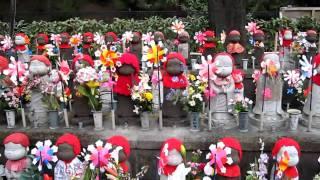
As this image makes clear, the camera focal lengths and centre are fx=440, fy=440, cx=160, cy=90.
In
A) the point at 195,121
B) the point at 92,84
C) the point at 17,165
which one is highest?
the point at 92,84

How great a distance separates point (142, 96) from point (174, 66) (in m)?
0.52

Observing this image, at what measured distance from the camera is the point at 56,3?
1516 centimetres

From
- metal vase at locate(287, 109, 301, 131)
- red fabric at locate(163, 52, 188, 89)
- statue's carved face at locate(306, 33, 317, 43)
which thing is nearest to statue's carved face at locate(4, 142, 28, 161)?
red fabric at locate(163, 52, 188, 89)

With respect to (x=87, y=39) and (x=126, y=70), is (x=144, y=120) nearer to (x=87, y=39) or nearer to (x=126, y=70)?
(x=126, y=70)

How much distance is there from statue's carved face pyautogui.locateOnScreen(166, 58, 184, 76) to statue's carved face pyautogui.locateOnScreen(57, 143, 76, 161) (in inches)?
61.1

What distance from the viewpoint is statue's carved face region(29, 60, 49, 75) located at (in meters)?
5.24

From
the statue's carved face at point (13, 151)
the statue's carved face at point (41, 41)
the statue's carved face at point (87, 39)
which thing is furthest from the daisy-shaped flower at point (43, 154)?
the statue's carved face at point (41, 41)

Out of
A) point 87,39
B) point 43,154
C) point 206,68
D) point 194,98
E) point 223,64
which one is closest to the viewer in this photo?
point 43,154

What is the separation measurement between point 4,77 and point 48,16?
963cm

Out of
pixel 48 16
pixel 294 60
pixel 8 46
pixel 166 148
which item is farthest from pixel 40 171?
pixel 48 16

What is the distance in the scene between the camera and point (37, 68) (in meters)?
5.24

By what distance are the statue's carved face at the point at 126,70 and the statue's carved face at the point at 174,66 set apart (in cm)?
48

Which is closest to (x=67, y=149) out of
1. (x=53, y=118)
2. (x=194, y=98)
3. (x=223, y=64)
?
(x=53, y=118)

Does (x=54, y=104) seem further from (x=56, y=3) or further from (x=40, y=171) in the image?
(x=56, y=3)
